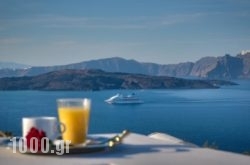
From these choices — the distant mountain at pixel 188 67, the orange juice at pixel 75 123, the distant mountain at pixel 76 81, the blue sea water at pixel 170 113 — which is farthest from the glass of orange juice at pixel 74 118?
Result: the distant mountain at pixel 188 67

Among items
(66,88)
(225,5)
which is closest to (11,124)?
(66,88)

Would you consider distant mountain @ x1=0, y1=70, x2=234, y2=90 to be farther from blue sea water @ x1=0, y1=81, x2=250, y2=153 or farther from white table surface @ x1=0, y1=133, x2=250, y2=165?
white table surface @ x1=0, y1=133, x2=250, y2=165

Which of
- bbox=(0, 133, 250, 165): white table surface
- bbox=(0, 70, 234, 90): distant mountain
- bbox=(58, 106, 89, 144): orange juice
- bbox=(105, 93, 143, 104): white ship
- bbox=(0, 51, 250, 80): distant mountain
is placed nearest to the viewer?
bbox=(0, 133, 250, 165): white table surface

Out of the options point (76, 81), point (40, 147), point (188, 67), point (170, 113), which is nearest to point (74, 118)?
point (40, 147)

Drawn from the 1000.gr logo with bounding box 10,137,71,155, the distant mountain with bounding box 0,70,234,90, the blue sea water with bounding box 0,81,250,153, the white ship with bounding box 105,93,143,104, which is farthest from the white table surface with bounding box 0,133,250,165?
the white ship with bounding box 105,93,143,104

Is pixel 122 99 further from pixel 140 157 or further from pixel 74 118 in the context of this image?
pixel 140 157

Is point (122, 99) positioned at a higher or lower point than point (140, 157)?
lower
